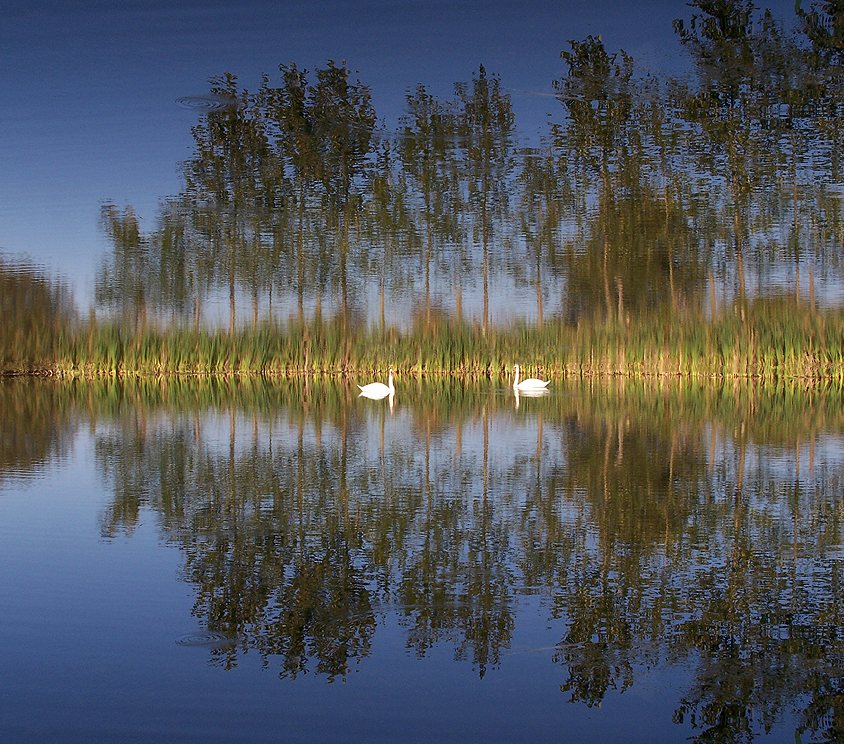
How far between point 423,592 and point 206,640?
2.44ft

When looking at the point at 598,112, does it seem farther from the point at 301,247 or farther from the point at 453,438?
the point at 453,438

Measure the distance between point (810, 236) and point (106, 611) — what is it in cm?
1578

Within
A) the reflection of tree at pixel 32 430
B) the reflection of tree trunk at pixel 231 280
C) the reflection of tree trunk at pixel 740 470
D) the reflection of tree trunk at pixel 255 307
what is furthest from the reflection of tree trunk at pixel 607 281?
the reflection of tree trunk at pixel 740 470

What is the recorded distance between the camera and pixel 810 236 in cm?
1681

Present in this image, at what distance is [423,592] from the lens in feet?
10.7

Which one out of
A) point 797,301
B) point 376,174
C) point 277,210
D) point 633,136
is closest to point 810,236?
point 797,301

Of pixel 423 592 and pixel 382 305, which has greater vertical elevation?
pixel 382 305

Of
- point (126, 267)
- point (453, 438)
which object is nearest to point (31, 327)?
point (126, 267)

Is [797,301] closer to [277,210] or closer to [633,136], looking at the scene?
[633,136]

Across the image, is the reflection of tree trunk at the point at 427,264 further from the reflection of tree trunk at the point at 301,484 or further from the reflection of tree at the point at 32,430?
the reflection of tree trunk at the point at 301,484

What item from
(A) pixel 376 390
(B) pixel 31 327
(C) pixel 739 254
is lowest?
(A) pixel 376 390

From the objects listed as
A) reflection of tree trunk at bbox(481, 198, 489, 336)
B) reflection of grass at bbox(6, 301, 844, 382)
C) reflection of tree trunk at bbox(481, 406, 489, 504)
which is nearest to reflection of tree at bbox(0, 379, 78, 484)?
reflection of tree trunk at bbox(481, 406, 489, 504)

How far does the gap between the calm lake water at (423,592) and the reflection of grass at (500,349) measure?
865 cm

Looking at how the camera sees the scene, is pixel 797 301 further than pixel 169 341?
No
